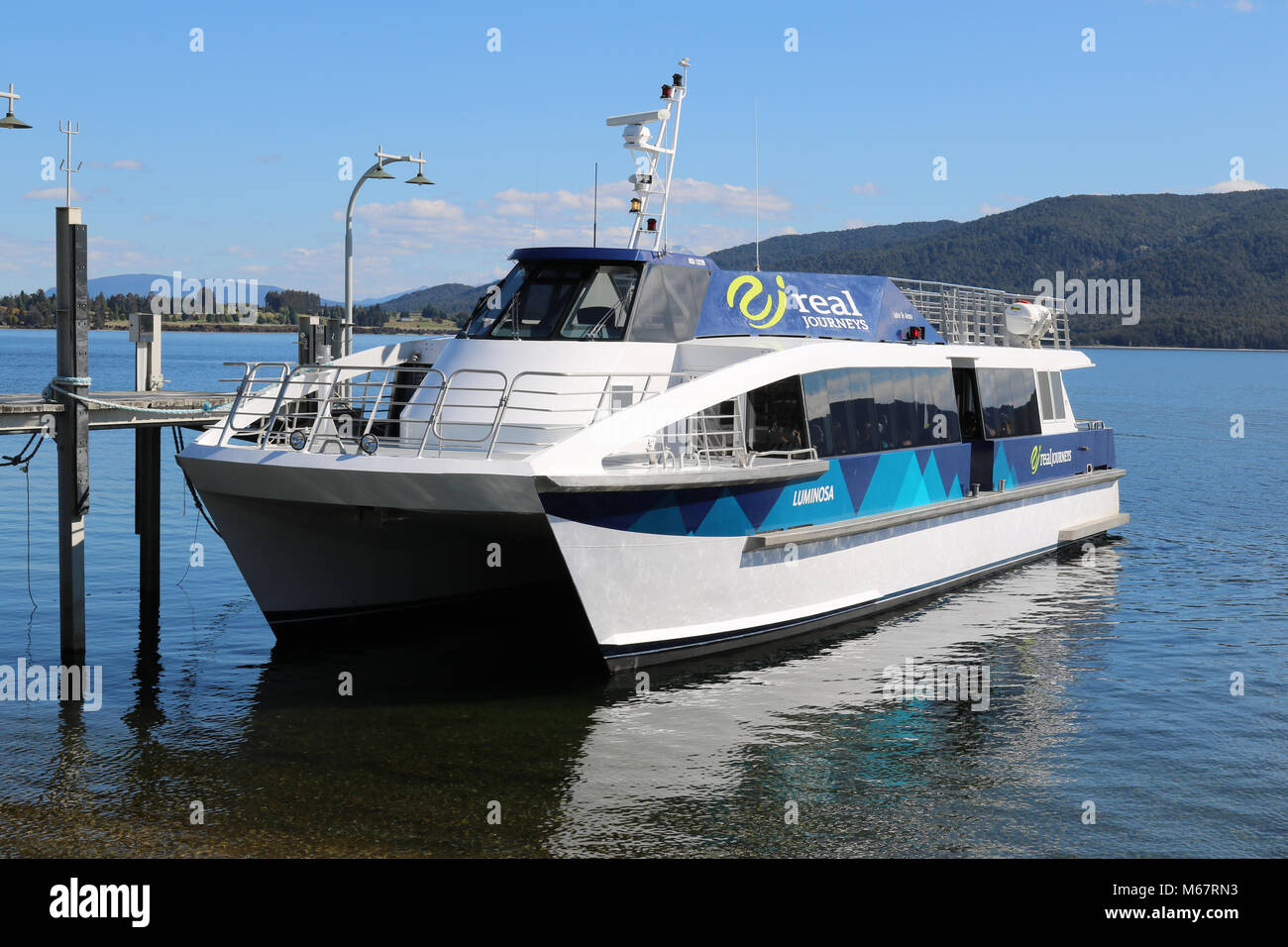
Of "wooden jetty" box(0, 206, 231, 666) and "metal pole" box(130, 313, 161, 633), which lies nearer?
"wooden jetty" box(0, 206, 231, 666)

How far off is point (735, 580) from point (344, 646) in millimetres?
4411

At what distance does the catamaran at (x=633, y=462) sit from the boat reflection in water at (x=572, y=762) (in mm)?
847

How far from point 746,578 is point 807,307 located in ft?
13.6

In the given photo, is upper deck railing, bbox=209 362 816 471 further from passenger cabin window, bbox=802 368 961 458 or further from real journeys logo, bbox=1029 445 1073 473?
real journeys logo, bbox=1029 445 1073 473

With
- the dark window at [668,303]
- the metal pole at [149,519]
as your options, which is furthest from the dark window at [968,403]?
the metal pole at [149,519]

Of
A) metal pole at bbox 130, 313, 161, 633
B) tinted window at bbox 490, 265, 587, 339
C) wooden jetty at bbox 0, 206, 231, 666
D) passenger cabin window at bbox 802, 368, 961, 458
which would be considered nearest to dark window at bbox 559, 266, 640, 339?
tinted window at bbox 490, 265, 587, 339

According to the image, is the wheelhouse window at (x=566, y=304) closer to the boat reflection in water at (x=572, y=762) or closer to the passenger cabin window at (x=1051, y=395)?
the boat reflection in water at (x=572, y=762)

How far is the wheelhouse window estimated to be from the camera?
43.5 ft

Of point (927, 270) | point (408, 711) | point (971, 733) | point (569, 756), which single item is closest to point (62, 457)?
point (408, 711)

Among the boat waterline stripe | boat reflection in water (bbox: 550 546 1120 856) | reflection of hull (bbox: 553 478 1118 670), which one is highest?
reflection of hull (bbox: 553 478 1118 670)

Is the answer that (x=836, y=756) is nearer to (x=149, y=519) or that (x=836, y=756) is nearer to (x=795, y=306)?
(x=795, y=306)

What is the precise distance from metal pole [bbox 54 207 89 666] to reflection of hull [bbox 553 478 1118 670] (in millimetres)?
5298

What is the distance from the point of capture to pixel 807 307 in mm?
15297
